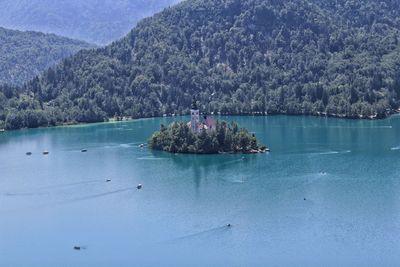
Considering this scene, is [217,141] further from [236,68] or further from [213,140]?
[236,68]

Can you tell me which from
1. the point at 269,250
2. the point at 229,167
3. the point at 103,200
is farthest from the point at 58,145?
the point at 269,250

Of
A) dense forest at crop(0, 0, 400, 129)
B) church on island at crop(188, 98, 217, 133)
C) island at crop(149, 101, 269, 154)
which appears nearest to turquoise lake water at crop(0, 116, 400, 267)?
island at crop(149, 101, 269, 154)

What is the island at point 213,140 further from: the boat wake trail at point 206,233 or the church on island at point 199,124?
the boat wake trail at point 206,233

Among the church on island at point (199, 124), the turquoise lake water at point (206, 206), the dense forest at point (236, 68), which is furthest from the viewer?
the dense forest at point (236, 68)

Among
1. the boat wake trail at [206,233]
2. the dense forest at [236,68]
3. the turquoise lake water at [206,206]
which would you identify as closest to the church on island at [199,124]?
the turquoise lake water at [206,206]

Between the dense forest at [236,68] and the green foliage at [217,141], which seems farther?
the dense forest at [236,68]

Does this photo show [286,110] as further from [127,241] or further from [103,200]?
[127,241]
